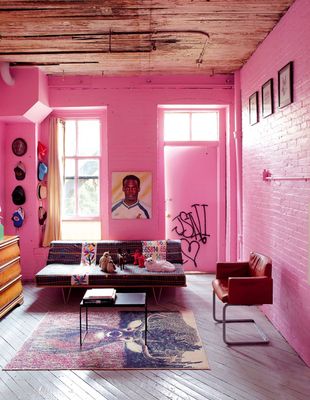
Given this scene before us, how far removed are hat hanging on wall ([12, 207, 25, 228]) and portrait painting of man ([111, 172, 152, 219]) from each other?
1.51 m

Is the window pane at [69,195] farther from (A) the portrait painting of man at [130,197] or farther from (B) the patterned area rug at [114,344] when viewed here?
(B) the patterned area rug at [114,344]

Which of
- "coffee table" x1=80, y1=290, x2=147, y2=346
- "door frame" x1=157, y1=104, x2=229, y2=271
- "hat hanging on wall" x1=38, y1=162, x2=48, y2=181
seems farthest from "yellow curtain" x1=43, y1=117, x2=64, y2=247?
"coffee table" x1=80, y1=290, x2=147, y2=346

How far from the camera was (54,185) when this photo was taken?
7.03 m

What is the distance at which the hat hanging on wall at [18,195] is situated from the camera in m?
6.83

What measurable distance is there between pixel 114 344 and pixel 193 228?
3.38 metres

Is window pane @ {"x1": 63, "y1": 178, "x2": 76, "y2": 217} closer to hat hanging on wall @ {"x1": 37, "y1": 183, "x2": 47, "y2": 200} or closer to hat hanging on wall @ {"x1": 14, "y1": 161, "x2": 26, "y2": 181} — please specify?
hat hanging on wall @ {"x1": 37, "y1": 183, "x2": 47, "y2": 200}

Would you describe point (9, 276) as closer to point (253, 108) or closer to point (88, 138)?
point (88, 138)

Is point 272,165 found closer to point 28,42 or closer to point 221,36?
point 221,36

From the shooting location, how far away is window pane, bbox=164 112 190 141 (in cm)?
727

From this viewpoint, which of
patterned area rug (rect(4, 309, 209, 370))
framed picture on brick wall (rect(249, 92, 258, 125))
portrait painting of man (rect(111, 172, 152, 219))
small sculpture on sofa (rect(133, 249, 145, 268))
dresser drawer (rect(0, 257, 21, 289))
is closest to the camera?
patterned area rug (rect(4, 309, 209, 370))

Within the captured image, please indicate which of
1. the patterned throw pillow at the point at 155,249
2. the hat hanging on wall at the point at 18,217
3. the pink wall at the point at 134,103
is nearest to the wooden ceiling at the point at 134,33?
the pink wall at the point at 134,103

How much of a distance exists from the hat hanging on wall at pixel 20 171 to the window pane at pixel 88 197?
98 centimetres

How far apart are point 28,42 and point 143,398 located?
4392 millimetres

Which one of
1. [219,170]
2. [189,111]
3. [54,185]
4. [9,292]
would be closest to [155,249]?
[219,170]
